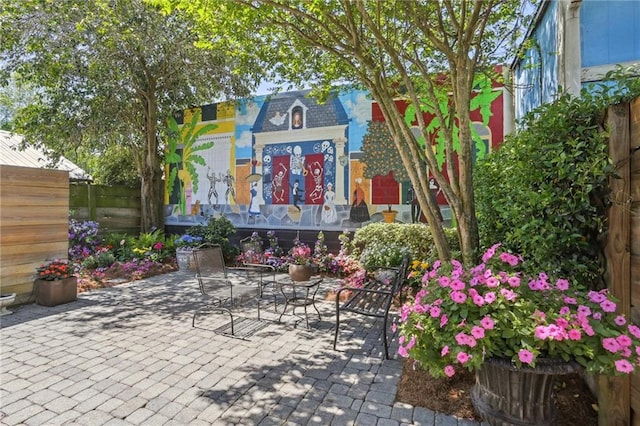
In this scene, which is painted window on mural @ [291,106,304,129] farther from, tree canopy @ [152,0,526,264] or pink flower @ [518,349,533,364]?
pink flower @ [518,349,533,364]

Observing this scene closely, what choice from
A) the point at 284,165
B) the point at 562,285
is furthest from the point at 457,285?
the point at 284,165

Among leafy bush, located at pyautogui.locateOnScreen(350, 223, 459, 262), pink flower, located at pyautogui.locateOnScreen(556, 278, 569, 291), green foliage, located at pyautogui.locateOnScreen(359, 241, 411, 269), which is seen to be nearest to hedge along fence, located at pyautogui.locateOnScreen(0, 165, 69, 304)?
green foliage, located at pyautogui.locateOnScreen(359, 241, 411, 269)

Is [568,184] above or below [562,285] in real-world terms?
above

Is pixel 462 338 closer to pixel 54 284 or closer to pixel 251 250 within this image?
pixel 54 284

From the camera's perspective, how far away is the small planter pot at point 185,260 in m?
7.51

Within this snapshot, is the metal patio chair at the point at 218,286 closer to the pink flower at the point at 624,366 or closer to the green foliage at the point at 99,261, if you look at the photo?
the green foliage at the point at 99,261

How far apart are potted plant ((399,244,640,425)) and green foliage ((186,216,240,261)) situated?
22.2 feet

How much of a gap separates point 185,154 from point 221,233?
308cm

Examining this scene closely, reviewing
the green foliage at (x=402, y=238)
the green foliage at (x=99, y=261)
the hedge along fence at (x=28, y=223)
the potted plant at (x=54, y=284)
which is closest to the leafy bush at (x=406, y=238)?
the green foliage at (x=402, y=238)

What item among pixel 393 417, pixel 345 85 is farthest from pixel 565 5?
pixel 393 417

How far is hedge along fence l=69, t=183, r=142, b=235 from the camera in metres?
8.77

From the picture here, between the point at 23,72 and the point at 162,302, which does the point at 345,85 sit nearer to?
the point at 162,302

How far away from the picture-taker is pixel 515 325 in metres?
1.86

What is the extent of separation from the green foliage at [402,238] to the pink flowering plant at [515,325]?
3515 millimetres
